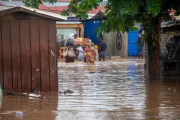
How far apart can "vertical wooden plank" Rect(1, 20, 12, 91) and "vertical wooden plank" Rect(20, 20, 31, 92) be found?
1.15 feet

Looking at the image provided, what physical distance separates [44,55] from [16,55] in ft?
2.54

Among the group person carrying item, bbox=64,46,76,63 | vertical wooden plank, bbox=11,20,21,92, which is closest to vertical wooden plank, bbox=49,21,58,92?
vertical wooden plank, bbox=11,20,21,92

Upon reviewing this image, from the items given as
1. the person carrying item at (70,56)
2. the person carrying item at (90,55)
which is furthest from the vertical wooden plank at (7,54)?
the person carrying item at (70,56)

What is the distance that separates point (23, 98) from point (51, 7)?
994 inches

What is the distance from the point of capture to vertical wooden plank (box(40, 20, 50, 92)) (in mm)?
12528

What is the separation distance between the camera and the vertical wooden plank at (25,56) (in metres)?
12.4

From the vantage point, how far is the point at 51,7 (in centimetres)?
3628

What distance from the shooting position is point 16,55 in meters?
12.4

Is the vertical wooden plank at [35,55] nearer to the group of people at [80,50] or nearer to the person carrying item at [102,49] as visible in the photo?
the group of people at [80,50]

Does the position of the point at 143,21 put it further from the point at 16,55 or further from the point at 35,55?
the point at 16,55

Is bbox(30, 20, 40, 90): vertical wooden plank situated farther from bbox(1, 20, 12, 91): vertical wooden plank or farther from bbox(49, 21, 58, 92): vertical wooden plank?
bbox(1, 20, 12, 91): vertical wooden plank

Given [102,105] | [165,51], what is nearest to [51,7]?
[165,51]

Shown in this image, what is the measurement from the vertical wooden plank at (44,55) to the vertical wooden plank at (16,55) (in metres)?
0.64

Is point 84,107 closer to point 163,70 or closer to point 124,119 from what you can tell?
point 124,119
